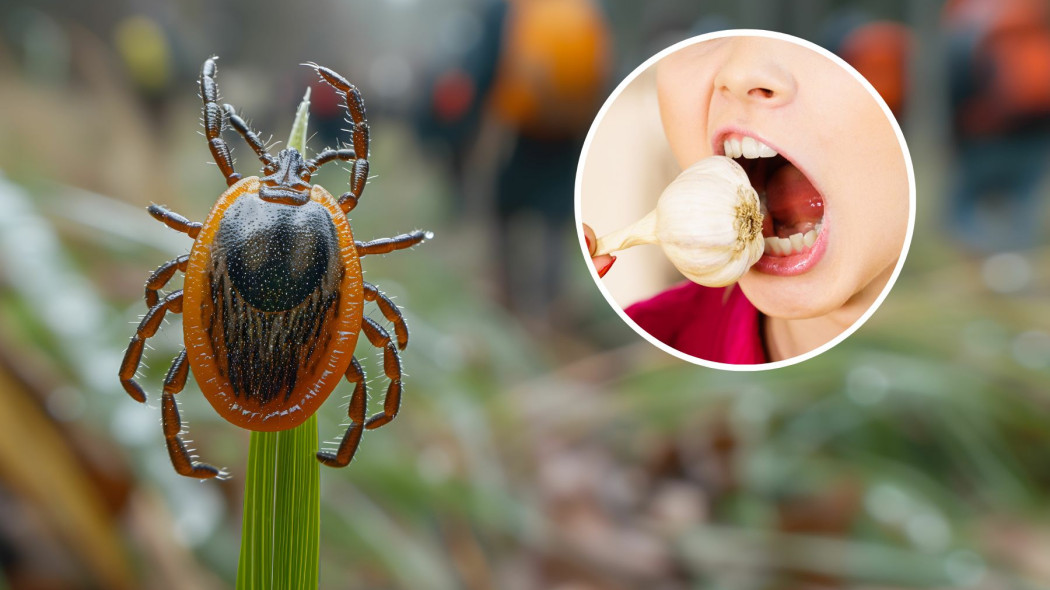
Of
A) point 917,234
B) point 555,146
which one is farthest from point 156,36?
point 917,234

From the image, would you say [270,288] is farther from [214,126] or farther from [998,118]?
[998,118]

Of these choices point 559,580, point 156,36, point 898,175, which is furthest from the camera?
point 156,36

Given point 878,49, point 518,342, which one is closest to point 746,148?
point 518,342

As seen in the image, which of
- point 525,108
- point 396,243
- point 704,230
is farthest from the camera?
point 525,108

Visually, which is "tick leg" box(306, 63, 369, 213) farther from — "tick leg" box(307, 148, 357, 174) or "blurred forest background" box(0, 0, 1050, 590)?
"blurred forest background" box(0, 0, 1050, 590)

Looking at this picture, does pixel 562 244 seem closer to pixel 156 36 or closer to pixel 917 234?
pixel 917 234
